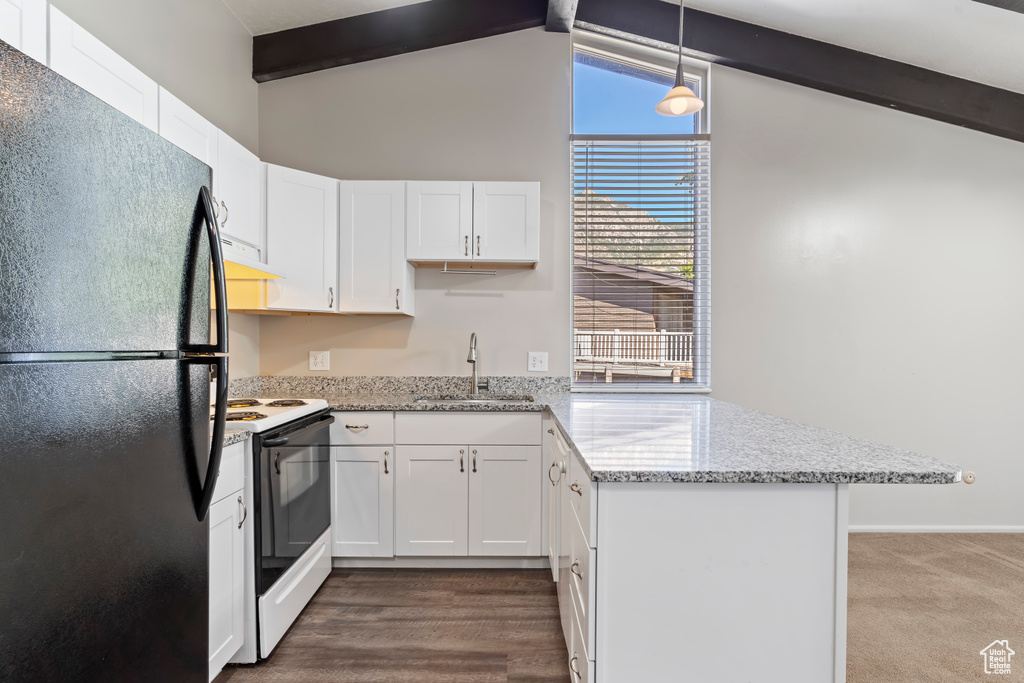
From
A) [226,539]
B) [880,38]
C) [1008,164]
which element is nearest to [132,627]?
[226,539]

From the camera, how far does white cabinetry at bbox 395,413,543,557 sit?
102 inches

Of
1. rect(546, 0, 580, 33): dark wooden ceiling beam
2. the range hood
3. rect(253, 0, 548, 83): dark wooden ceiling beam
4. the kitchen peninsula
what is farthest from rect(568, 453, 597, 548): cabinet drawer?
rect(253, 0, 548, 83): dark wooden ceiling beam

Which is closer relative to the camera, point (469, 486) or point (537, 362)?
point (469, 486)

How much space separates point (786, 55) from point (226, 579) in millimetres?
3905

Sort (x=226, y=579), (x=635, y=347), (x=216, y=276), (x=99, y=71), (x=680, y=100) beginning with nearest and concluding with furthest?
(x=216, y=276) < (x=99, y=71) < (x=226, y=579) < (x=680, y=100) < (x=635, y=347)

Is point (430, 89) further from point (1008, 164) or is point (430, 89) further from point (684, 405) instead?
point (1008, 164)

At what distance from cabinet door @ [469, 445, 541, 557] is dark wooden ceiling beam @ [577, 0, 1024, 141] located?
2.60 metres

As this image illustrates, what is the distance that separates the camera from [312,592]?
2.33 metres

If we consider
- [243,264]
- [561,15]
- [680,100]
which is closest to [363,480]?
[243,264]

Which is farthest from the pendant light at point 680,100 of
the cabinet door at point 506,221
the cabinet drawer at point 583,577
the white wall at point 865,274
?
the cabinet drawer at point 583,577

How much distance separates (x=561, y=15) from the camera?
2.95 m

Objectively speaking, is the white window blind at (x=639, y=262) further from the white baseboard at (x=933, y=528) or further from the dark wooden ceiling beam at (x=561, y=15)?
the white baseboard at (x=933, y=528)

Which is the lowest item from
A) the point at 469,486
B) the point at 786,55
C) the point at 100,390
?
the point at 469,486

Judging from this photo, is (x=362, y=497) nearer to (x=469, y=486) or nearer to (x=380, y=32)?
(x=469, y=486)
